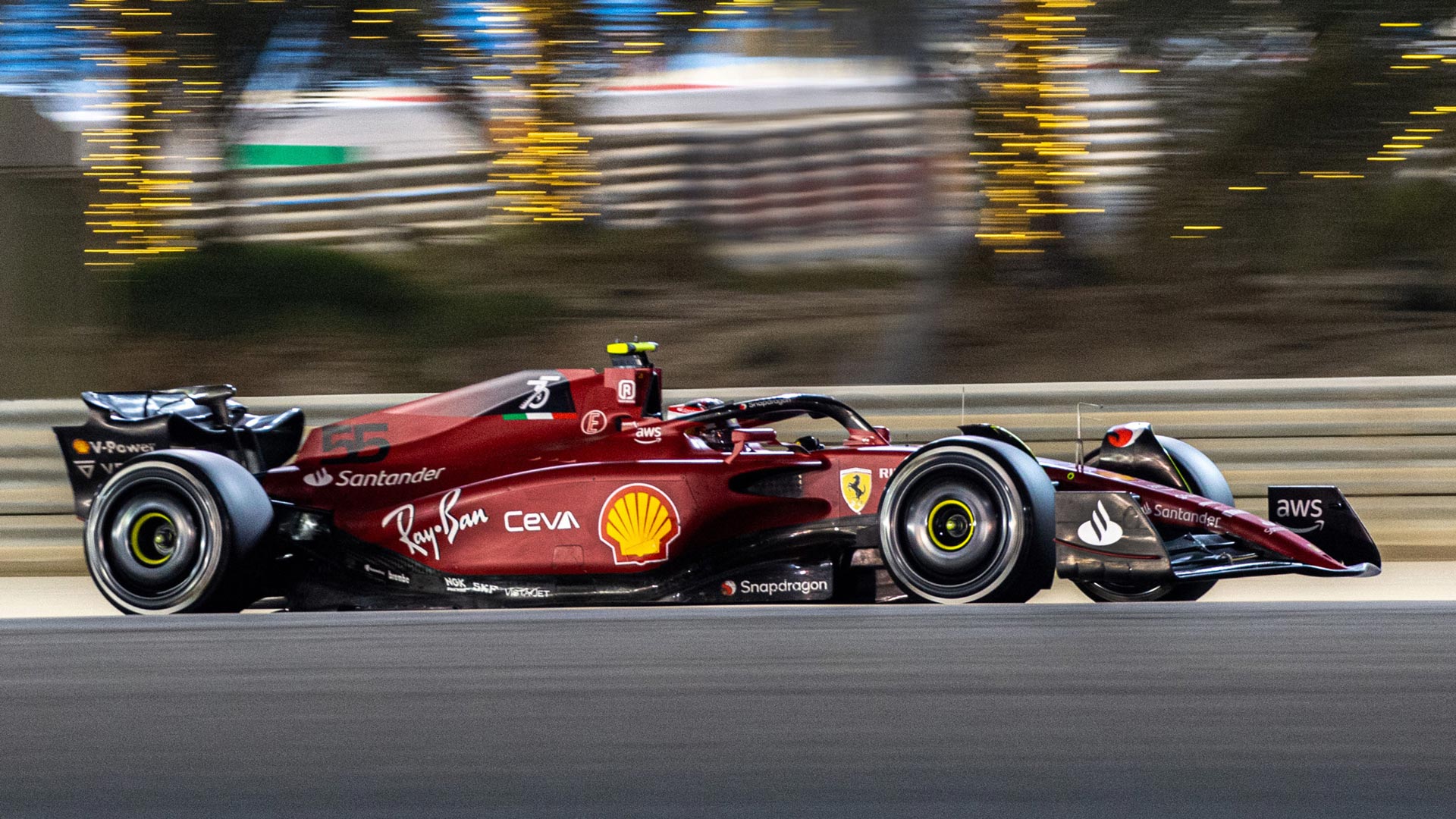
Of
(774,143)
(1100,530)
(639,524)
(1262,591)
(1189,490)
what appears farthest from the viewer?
(774,143)

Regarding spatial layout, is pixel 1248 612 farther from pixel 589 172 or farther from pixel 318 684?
pixel 589 172

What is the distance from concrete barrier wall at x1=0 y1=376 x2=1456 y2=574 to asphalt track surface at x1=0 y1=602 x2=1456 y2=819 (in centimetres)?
293

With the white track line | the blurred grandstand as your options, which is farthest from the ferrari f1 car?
the blurred grandstand

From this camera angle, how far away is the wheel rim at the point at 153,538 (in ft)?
18.5

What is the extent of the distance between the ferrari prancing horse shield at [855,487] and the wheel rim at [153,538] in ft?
7.20

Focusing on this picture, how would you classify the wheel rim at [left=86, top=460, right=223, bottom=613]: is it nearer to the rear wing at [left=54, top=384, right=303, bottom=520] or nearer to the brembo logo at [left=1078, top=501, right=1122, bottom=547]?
the rear wing at [left=54, top=384, right=303, bottom=520]

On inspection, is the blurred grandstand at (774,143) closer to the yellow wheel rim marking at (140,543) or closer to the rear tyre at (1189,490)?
the rear tyre at (1189,490)

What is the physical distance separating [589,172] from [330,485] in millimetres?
4315

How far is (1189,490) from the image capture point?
6.07 metres

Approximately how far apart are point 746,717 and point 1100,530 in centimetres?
249

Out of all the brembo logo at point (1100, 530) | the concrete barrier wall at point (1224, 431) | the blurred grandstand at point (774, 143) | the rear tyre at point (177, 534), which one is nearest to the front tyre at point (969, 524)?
the brembo logo at point (1100, 530)

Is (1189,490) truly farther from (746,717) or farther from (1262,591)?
(746,717)

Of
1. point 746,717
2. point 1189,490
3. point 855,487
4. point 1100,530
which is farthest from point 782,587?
point 746,717

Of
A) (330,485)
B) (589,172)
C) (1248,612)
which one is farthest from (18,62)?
(1248,612)
